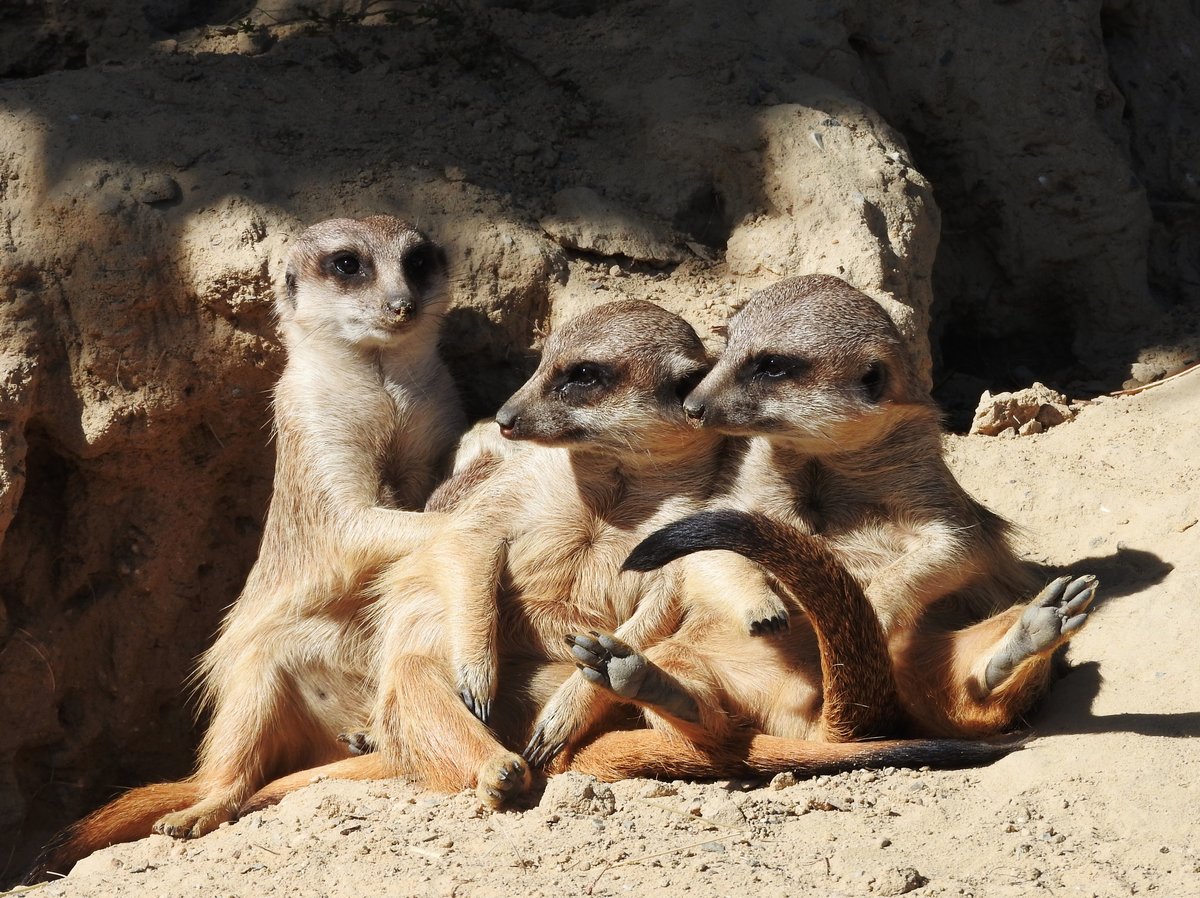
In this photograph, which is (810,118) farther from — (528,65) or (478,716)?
(478,716)

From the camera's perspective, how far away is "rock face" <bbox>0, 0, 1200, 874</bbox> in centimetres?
404

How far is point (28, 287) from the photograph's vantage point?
3947 mm

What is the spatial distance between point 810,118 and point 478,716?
2203 mm

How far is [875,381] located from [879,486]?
0.29 metres

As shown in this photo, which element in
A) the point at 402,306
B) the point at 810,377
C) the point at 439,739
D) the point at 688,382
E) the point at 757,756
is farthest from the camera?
the point at 402,306

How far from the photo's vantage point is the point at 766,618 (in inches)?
126

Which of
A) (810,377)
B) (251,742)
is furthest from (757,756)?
(251,742)

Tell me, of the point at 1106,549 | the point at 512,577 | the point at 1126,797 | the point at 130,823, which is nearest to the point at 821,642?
the point at 1126,797

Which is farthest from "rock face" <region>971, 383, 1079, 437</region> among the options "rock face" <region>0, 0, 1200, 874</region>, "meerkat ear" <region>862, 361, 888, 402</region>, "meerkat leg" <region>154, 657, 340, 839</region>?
"meerkat leg" <region>154, 657, 340, 839</region>

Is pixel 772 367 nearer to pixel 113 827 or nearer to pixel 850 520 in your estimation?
pixel 850 520

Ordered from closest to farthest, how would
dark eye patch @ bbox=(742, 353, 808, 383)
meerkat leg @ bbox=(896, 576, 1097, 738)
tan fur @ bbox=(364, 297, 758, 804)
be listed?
meerkat leg @ bbox=(896, 576, 1097, 738) → dark eye patch @ bbox=(742, 353, 808, 383) → tan fur @ bbox=(364, 297, 758, 804)

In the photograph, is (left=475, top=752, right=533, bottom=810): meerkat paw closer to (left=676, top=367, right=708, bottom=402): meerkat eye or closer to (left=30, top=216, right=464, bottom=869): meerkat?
(left=30, top=216, right=464, bottom=869): meerkat

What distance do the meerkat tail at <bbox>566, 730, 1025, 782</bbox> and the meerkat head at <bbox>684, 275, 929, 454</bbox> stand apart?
75cm

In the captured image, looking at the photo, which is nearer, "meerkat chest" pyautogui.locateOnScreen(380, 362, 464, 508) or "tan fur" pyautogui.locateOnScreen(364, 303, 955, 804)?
"tan fur" pyautogui.locateOnScreen(364, 303, 955, 804)
